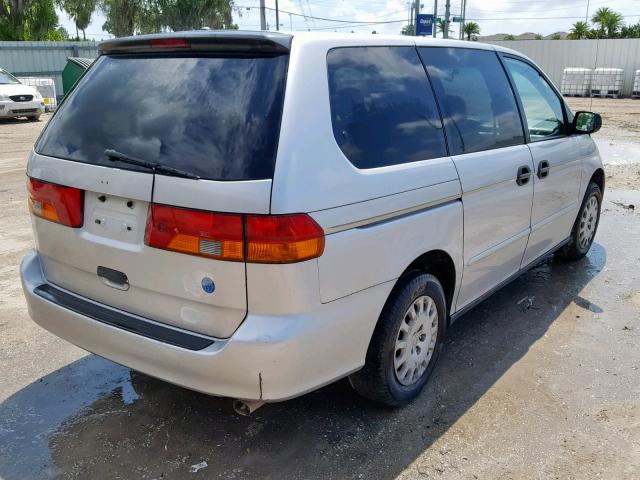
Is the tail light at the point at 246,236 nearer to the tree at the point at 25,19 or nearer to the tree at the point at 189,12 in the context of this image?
the tree at the point at 189,12

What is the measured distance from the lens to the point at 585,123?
4.87m

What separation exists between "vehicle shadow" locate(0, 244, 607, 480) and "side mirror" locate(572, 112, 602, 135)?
6.73 feet

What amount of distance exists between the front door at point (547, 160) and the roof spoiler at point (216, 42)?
88.8 inches

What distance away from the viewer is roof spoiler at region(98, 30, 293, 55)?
2.55 meters

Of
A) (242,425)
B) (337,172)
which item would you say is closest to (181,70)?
(337,172)

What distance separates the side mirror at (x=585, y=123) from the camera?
4859 mm

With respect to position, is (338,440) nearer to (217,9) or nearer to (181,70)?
(181,70)

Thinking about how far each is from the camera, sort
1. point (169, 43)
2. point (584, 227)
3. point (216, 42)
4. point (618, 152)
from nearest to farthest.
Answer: point (216, 42) < point (169, 43) < point (584, 227) < point (618, 152)

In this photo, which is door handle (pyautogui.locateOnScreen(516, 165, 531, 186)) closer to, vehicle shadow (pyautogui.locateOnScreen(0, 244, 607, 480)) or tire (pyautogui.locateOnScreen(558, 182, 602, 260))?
vehicle shadow (pyautogui.locateOnScreen(0, 244, 607, 480))

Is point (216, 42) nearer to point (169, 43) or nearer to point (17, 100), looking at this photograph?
point (169, 43)

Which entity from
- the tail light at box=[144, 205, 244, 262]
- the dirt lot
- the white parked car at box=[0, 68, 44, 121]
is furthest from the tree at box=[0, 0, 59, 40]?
the tail light at box=[144, 205, 244, 262]

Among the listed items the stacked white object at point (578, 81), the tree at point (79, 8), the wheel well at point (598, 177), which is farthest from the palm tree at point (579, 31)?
the wheel well at point (598, 177)

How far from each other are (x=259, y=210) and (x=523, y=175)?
223cm

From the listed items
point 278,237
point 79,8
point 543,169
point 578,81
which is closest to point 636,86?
point 578,81
